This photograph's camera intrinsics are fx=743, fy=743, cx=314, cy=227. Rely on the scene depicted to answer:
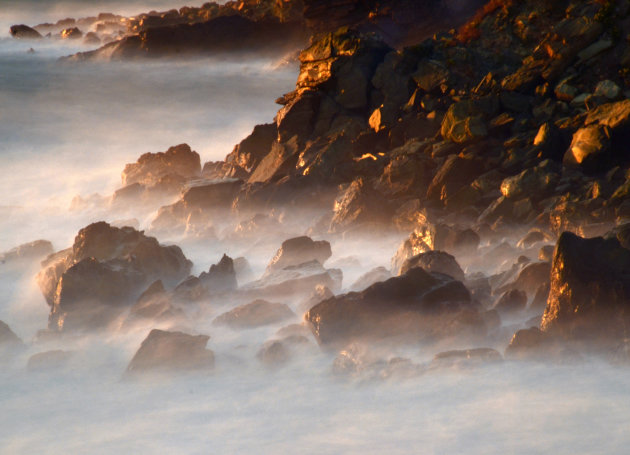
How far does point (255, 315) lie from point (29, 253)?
27.0ft

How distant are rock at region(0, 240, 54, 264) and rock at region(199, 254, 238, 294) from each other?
5.74 metres

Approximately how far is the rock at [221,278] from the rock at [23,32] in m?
68.8

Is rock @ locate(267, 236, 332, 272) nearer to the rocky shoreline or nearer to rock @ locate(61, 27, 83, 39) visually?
the rocky shoreline

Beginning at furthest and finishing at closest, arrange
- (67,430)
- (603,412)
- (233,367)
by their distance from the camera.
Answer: (233,367) < (67,430) < (603,412)

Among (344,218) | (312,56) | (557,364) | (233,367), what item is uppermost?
(312,56)

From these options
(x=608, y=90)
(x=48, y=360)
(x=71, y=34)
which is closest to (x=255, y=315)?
(x=48, y=360)

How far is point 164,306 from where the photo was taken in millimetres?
13055

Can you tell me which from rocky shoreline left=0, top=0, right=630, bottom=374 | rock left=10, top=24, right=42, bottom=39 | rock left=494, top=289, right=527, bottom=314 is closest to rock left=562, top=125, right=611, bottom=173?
rocky shoreline left=0, top=0, right=630, bottom=374

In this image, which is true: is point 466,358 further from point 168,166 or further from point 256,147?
point 168,166

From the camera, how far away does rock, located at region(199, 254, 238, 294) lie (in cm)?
1409

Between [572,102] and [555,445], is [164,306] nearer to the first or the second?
[555,445]

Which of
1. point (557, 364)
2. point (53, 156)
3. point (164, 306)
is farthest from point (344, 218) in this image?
point (53, 156)

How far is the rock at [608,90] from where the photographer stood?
17047 mm

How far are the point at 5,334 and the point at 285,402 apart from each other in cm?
533
